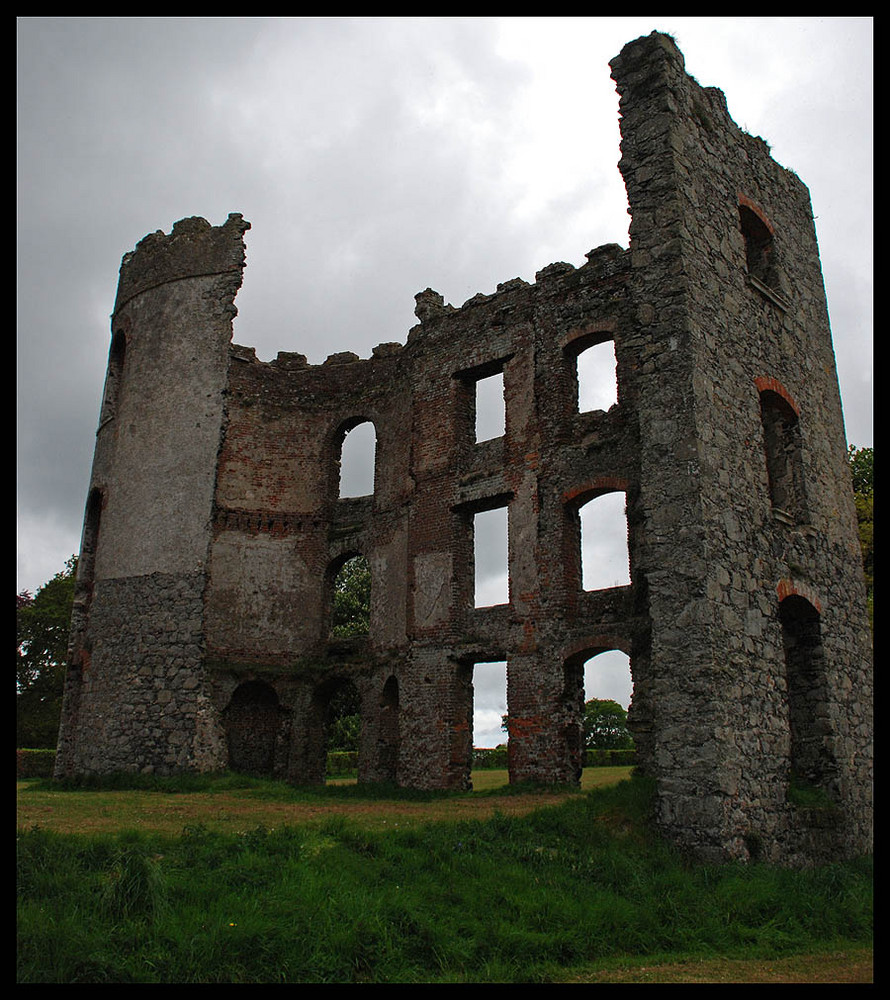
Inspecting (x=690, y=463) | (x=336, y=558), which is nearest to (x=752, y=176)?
(x=690, y=463)

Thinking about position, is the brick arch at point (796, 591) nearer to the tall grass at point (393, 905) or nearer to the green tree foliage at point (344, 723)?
the tall grass at point (393, 905)

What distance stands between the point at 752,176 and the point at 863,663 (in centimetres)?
713

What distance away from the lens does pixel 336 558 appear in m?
20.1

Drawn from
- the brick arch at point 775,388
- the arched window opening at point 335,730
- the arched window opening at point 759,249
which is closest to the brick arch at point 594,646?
the brick arch at point 775,388

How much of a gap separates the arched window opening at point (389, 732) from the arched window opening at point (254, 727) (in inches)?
92.0

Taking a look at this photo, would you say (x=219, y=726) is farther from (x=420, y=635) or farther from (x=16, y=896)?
(x=16, y=896)

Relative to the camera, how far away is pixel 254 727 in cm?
1881

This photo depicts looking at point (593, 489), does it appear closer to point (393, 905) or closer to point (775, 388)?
point (775, 388)

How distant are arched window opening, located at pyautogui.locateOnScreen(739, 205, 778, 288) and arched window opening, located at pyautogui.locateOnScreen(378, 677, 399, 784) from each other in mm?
10663

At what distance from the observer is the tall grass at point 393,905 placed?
5.89 metres

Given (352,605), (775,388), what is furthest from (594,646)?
(352,605)

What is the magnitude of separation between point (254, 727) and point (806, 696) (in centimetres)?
1199

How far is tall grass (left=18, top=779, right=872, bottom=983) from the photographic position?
19.3ft

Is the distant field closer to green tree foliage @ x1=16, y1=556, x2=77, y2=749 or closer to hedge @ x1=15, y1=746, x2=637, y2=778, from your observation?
hedge @ x1=15, y1=746, x2=637, y2=778
